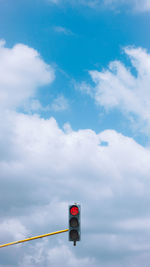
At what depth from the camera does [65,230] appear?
45.0 feet

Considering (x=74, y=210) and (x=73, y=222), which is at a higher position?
(x=74, y=210)

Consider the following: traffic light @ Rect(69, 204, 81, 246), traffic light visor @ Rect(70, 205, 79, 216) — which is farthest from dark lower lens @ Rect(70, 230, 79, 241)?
traffic light visor @ Rect(70, 205, 79, 216)

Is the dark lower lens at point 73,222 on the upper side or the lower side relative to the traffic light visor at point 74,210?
lower

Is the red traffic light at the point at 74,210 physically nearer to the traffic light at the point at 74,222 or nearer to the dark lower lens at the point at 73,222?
the traffic light at the point at 74,222

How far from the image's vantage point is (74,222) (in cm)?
1246

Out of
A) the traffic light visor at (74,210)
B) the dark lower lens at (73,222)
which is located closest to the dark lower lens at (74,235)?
the dark lower lens at (73,222)

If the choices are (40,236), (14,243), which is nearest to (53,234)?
(40,236)

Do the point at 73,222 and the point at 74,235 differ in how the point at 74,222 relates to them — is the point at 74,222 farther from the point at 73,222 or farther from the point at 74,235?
the point at 74,235

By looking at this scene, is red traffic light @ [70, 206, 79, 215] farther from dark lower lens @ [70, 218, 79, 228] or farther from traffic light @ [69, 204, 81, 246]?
dark lower lens @ [70, 218, 79, 228]

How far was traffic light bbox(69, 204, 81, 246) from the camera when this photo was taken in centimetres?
1242

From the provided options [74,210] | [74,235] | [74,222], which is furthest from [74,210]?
[74,235]

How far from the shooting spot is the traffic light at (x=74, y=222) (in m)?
12.4

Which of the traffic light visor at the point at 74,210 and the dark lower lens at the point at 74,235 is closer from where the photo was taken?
the dark lower lens at the point at 74,235

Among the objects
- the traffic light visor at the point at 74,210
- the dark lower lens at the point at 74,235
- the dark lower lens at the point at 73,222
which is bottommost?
the dark lower lens at the point at 74,235
